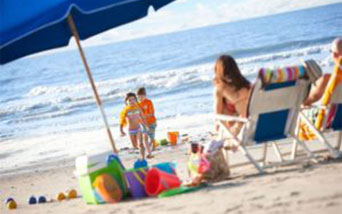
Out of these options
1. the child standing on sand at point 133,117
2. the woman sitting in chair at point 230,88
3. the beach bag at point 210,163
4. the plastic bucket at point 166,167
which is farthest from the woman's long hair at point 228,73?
the child standing on sand at point 133,117

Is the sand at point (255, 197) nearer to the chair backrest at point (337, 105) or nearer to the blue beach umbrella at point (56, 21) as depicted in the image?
the chair backrest at point (337, 105)

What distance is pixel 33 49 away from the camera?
23.0 ft

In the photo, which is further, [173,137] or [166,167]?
[173,137]

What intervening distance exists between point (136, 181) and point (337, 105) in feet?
6.61

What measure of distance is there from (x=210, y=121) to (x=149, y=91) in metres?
13.4

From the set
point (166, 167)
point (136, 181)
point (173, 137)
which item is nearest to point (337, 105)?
point (166, 167)

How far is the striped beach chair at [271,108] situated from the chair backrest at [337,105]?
0.34 meters

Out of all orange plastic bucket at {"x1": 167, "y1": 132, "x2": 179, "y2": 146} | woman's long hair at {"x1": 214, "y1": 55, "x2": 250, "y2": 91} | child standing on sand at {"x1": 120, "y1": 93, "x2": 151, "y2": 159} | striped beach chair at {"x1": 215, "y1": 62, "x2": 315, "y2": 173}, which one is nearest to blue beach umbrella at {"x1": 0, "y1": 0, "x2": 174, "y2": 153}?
woman's long hair at {"x1": 214, "y1": 55, "x2": 250, "y2": 91}

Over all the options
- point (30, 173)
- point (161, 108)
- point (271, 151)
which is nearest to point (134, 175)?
point (271, 151)

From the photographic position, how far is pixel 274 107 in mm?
6832

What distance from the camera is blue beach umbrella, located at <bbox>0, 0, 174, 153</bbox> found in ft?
20.2

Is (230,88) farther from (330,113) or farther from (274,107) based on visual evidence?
(330,113)

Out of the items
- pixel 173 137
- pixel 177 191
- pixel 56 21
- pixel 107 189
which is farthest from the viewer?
pixel 173 137

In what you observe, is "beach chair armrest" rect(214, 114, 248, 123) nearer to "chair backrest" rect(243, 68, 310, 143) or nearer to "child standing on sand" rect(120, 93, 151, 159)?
"chair backrest" rect(243, 68, 310, 143)
